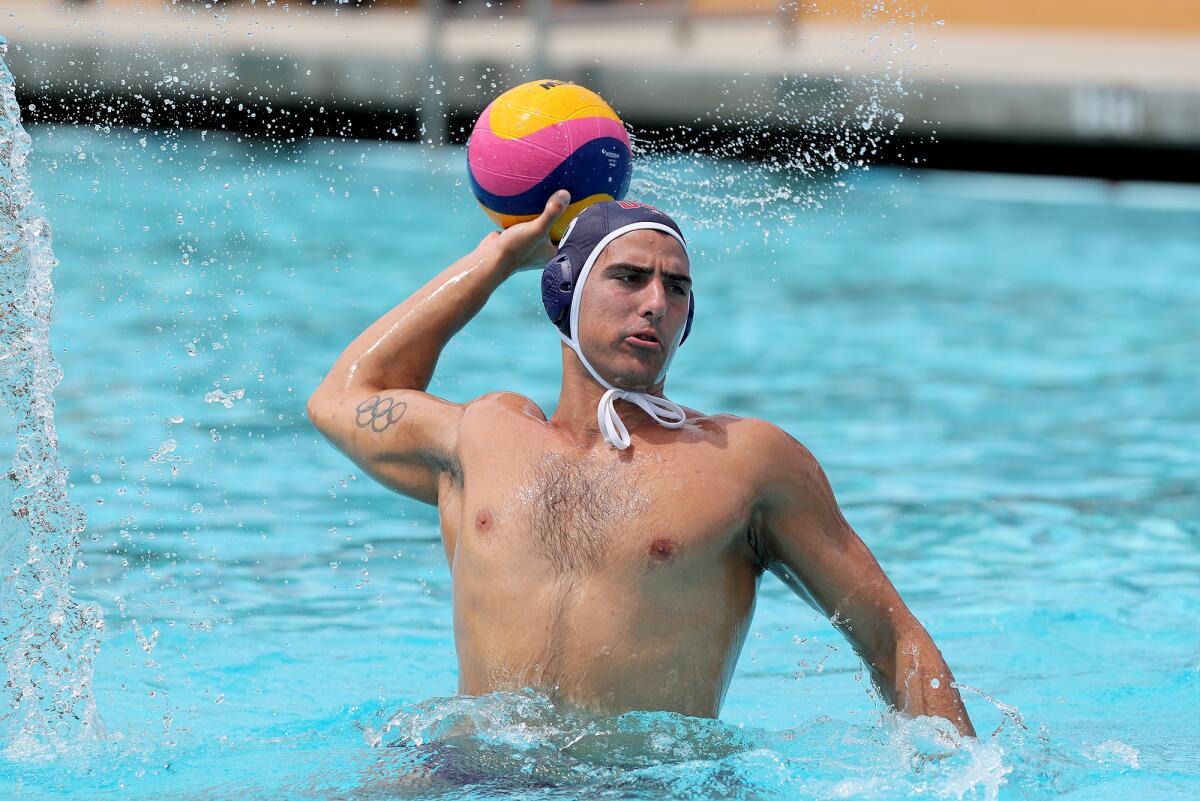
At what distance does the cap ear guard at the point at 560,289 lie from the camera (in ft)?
11.0

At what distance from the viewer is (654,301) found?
3246mm

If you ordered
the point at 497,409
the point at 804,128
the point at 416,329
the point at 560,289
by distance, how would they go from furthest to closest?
the point at 804,128
the point at 416,329
the point at 497,409
the point at 560,289

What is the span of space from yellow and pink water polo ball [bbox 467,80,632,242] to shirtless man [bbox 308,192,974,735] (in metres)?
0.51

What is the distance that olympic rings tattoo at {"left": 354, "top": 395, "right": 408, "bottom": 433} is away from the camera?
3650 mm

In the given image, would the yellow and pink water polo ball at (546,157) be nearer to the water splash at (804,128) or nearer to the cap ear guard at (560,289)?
the cap ear guard at (560,289)

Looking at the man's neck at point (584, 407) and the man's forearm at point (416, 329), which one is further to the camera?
the man's forearm at point (416, 329)

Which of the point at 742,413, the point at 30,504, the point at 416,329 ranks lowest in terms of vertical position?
the point at 742,413

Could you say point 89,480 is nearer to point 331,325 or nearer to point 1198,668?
point 331,325

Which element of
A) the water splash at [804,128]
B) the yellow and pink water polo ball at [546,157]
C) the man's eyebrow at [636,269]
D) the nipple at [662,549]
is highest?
the yellow and pink water polo ball at [546,157]

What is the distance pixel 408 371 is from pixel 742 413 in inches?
175

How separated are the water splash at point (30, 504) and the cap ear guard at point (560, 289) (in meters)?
1.42

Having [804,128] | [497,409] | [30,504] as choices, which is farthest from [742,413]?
[804,128]

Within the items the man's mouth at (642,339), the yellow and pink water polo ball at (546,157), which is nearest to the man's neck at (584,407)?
the man's mouth at (642,339)

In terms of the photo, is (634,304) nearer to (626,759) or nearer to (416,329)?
(416,329)
